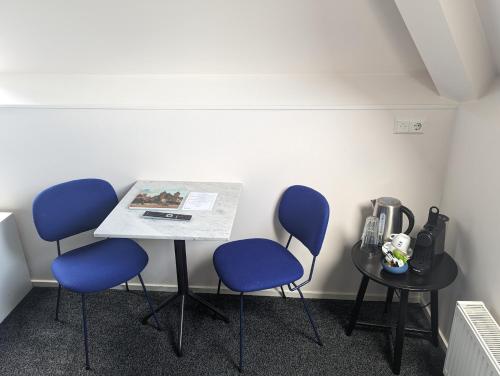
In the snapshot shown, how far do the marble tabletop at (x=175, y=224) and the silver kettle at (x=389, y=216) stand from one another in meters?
0.77

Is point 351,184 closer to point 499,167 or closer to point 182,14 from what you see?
point 499,167

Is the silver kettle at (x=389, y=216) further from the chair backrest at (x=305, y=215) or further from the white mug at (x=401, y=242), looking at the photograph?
the chair backrest at (x=305, y=215)

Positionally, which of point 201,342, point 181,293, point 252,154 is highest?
point 252,154

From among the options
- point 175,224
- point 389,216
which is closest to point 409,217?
point 389,216

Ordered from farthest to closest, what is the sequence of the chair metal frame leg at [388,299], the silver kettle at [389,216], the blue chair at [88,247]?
the chair metal frame leg at [388,299] → the silver kettle at [389,216] → the blue chair at [88,247]

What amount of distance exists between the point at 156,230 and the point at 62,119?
953mm

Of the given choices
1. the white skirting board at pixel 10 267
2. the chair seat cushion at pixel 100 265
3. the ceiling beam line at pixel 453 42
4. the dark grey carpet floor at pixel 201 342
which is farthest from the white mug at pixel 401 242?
the white skirting board at pixel 10 267

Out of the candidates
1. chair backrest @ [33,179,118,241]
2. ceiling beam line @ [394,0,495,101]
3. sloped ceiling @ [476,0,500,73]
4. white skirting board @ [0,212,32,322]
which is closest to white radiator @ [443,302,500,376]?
ceiling beam line @ [394,0,495,101]

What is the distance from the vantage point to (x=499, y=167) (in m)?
1.69

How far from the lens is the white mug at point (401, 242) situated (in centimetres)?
196

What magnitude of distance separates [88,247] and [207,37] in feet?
4.35

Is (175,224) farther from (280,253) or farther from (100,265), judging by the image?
(280,253)

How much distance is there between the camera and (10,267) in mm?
2426

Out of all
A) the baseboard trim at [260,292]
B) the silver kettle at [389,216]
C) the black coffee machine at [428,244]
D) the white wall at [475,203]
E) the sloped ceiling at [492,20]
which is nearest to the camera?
the sloped ceiling at [492,20]
